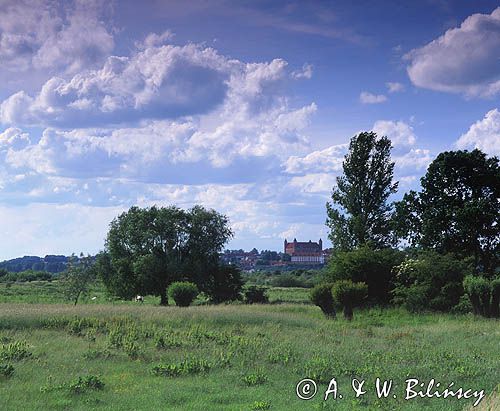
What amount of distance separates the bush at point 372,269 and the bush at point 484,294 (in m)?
7.39

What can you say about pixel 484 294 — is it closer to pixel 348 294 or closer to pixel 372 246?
pixel 348 294

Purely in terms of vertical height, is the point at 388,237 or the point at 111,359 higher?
the point at 388,237

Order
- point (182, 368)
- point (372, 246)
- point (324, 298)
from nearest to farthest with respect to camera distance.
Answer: point (182, 368)
point (324, 298)
point (372, 246)

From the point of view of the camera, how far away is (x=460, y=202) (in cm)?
3775

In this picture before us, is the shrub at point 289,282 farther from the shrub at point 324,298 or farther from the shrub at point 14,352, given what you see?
the shrub at point 14,352

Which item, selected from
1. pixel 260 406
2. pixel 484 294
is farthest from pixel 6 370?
pixel 484 294

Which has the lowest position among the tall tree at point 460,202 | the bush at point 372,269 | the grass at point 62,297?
the grass at point 62,297

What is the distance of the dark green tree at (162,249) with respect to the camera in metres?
48.6

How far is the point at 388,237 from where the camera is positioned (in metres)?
43.9

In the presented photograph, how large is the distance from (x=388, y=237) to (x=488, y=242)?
7906 mm

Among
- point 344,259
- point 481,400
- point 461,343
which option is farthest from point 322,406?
point 344,259

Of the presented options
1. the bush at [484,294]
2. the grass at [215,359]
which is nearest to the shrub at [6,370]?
the grass at [215,359]

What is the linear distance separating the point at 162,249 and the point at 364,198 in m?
17.9

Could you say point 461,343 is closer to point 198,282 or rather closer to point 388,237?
point 388,237
